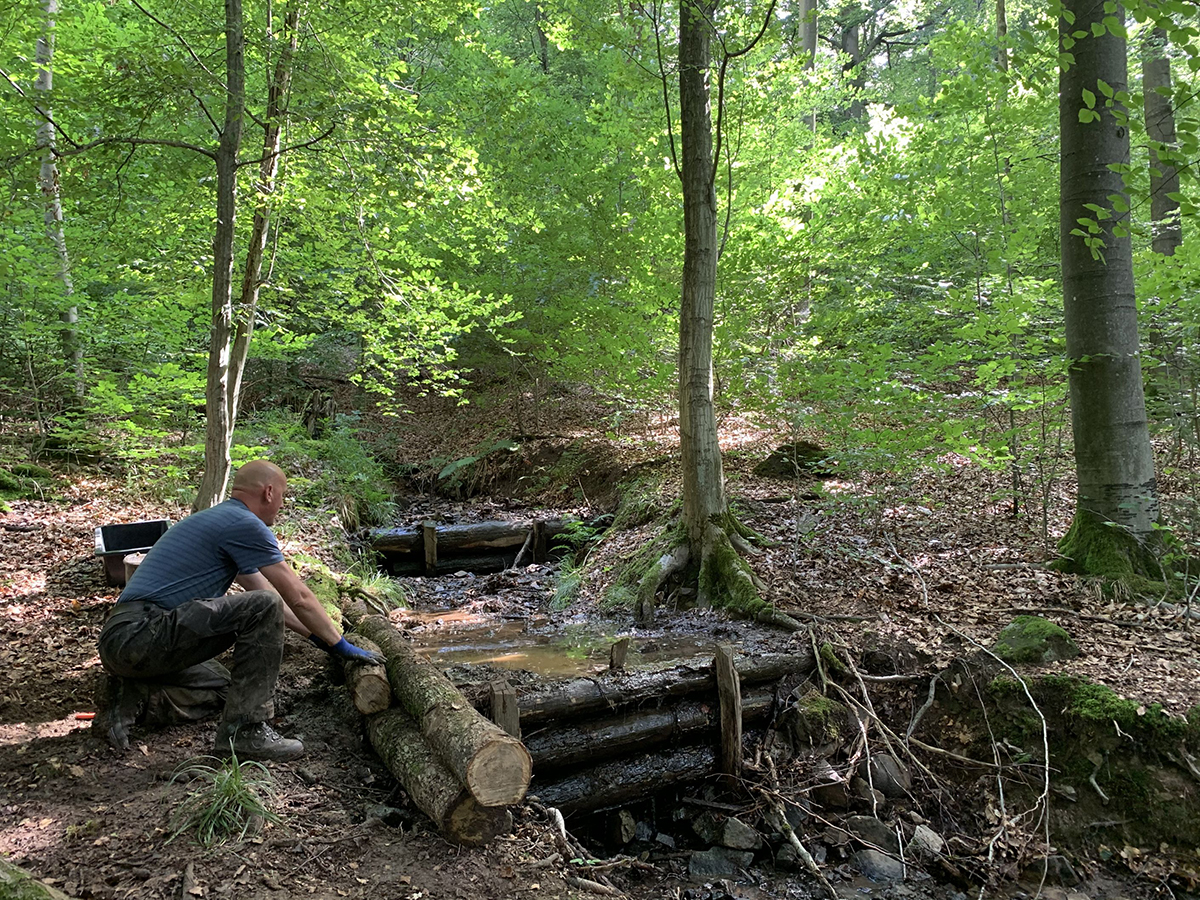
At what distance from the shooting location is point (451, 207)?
6766 mm

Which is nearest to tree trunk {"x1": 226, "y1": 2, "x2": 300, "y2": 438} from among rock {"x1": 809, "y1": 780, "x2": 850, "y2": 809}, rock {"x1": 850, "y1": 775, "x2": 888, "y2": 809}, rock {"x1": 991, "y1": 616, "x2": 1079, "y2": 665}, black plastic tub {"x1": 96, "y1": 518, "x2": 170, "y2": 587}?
black plastic tub {"x1": 96, "y1": 518, "x2": 170, "y2": 587}

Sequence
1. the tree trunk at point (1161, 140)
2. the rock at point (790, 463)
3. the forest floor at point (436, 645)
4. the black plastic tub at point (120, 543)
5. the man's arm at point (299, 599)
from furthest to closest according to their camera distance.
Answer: the rock at point (790, 463), the tree trunk at point (1161, 140), the black plastic tub at point (120, 543), the man's arm at point (299, 599), the forest floor at point (436, 645)

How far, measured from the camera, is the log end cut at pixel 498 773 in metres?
2.94

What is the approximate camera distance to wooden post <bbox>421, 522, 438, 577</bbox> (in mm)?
9602

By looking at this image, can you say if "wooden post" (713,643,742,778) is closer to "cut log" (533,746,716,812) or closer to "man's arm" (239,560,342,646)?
"cut log" (533,746,716,812)

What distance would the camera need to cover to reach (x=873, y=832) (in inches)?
158

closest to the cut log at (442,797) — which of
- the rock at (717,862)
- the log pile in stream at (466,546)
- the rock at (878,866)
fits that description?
the rock at (717,862)

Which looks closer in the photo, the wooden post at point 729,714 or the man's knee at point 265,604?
the man's knee at point 265,604

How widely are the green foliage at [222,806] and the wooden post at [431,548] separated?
642cm

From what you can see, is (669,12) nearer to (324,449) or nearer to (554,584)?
(554,584)

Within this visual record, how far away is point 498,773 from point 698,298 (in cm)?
505

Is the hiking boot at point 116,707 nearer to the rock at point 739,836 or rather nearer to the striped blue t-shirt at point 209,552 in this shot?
the striped blue t-shirt at point 209,552

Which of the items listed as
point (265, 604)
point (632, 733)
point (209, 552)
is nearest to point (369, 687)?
point (265, 604)

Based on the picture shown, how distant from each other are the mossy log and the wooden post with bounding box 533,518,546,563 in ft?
26.0
